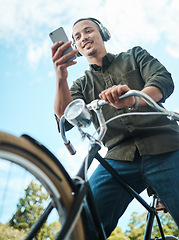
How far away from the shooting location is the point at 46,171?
586 millimetres

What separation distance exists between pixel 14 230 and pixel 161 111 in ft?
17.1

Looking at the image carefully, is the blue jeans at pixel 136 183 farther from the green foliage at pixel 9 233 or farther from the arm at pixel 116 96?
the green foliage at pixel 9 233

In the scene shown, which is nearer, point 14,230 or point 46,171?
point 46,171

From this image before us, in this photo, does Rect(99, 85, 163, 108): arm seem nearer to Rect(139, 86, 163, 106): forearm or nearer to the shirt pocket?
Rect(139, 86, 163, 106): forearm

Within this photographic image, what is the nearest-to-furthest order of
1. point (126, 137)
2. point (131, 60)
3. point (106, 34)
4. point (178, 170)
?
point (178, 170)
point (126, 137)
point (131, 60)
point (106, 34)

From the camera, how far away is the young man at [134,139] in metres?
0.95

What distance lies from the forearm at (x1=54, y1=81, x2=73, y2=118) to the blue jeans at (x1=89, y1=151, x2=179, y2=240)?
29cm

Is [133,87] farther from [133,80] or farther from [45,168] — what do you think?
[45,168]

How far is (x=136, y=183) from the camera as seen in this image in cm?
107

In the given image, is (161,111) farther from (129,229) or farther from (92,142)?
(129,229)

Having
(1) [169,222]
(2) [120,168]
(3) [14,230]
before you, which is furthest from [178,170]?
(1) [169,222]

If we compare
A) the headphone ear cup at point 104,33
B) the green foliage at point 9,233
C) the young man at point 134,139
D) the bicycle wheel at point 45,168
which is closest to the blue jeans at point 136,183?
the young man at point 134,139

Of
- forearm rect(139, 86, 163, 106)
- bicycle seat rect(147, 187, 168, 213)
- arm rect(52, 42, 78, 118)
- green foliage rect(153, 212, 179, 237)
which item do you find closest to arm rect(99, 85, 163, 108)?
forearm rect(139, 86, 163, 106)

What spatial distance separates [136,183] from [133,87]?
42 cm
